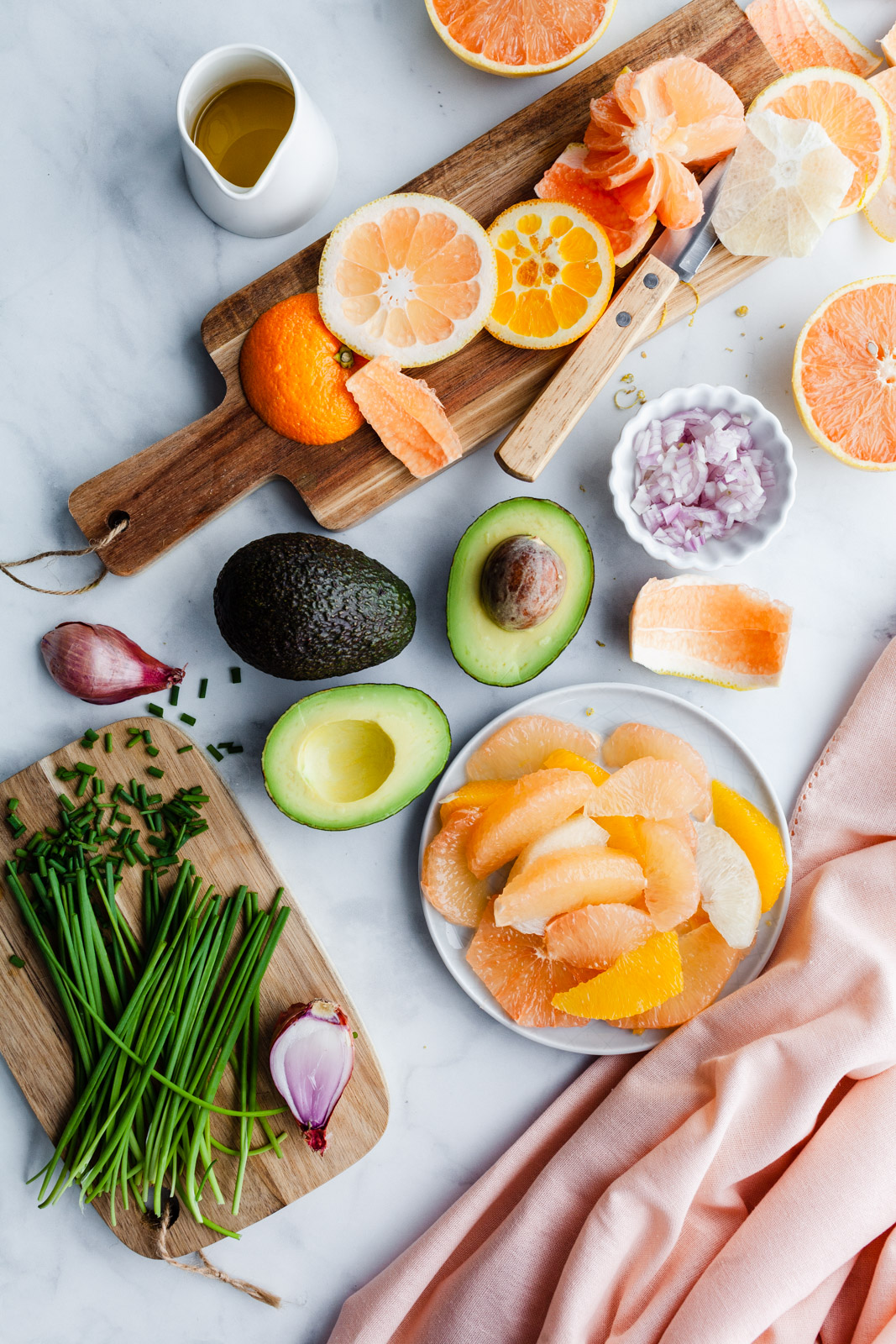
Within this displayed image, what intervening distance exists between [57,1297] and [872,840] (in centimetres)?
172

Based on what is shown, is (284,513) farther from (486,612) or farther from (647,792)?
(647,792)

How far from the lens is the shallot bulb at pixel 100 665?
146 cm

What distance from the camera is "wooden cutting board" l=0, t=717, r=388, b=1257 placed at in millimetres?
1484

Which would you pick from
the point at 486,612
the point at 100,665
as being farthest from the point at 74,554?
the point at 486,612

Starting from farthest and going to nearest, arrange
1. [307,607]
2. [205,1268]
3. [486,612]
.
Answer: [205,1268]
[486,612]
[307,607]

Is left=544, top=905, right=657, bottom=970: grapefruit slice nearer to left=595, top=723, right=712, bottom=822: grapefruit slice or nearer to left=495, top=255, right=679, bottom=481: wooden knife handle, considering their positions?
left=595, top=723, right=712, bottom=822: grapefruit slice

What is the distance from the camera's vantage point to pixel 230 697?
156 centimetres

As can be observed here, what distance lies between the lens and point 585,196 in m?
1.44

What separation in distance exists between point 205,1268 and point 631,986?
93cm

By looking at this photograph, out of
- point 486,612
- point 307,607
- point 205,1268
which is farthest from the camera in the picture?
point 205,1268

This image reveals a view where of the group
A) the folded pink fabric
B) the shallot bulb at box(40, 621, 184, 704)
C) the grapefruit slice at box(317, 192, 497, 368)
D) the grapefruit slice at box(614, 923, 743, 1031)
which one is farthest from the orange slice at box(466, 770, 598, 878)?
the grapefruit slice at box(317, 192, 497, 368)

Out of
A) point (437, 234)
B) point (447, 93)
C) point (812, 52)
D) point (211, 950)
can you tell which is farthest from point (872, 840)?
point (447, 93)

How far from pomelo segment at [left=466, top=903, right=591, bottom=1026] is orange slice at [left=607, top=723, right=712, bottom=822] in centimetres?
36

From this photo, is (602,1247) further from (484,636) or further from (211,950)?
(484,636)
